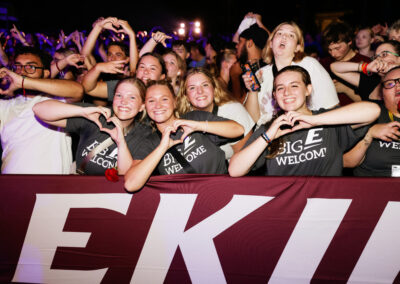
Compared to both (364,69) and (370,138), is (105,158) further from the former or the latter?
(364,69)

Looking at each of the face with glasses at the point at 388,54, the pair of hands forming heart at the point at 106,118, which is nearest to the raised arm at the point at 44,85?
the pair of hands forming heart at the point at 106,118

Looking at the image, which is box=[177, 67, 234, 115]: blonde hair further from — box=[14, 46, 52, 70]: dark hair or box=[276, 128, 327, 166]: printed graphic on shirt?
box=[14, 46, 52, 70]: dark hair

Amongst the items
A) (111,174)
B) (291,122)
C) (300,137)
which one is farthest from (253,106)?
(111,174)

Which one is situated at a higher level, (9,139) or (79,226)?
(9,139)

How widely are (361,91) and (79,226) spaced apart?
11.2 feet

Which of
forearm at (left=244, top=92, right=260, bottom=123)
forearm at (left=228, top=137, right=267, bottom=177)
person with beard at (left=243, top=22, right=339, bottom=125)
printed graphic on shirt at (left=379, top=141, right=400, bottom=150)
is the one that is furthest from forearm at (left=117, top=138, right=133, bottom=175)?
printed graphic on shirt at (left=379, top=141, right=400, bottom=150)

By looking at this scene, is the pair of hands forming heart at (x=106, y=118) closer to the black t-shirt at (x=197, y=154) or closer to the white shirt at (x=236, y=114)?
the black t-shirt at (x=197, y=154)

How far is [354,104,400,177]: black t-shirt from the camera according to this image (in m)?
2.69

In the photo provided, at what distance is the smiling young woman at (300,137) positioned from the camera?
236 centimetres

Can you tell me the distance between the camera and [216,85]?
3.45 metres

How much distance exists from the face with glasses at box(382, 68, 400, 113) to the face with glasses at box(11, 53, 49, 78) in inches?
137

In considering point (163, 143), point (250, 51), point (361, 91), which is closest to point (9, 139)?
point (163, 143)

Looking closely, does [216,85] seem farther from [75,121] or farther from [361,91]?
[361,91]

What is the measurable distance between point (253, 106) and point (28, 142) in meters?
2.46
